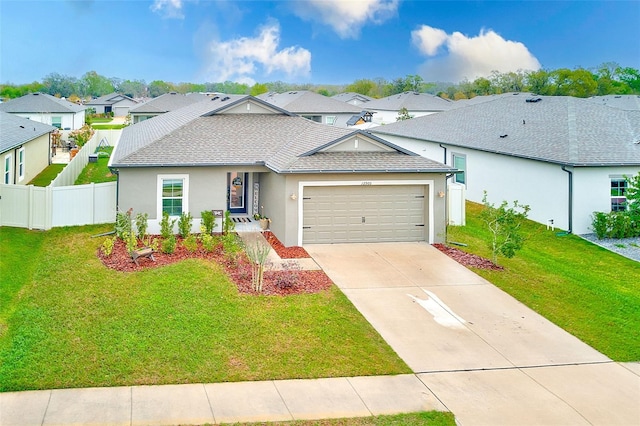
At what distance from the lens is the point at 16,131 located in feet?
92.9

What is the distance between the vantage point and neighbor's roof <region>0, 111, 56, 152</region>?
2425 centimetres

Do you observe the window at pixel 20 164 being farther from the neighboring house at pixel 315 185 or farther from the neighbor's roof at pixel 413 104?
the neighbor's roof at pixel 413 104

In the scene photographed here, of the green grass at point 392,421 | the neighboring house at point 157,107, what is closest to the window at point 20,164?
the green grass at point 392,421

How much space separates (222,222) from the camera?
65.3 ft

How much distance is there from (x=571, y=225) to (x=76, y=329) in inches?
688

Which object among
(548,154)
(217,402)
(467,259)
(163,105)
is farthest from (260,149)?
(163,105)

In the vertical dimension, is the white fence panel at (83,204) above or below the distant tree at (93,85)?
below

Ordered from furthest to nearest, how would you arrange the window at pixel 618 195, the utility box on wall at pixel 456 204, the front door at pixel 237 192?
1. the front door at pixel 237 192
2. the utility box on wall at pixel 456 204
3. the window at pixel 618 195

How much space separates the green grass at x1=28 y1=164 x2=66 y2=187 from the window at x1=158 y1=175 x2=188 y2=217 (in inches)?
463

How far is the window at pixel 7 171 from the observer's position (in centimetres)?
2345

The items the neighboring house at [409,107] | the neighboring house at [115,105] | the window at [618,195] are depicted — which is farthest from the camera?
the neighboring house at [115,105]

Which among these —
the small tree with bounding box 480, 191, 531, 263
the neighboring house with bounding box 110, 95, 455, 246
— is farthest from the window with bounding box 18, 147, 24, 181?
the small tree with bounding box 480, 191, 531, 263

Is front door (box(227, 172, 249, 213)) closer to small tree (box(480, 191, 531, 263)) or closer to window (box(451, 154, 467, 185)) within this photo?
small tree (box(480, 191, 531, 263))

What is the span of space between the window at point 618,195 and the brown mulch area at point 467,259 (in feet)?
24.6
